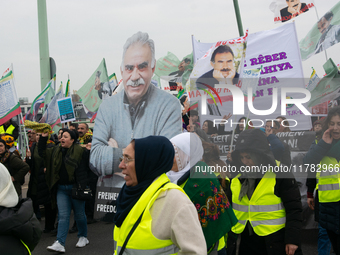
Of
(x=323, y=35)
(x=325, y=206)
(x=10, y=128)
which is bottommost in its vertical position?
(x=325, y=206)

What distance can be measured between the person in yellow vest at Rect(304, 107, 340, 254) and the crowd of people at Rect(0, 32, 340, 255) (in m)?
0.01

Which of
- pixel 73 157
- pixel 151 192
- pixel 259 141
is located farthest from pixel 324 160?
pixel 73 157

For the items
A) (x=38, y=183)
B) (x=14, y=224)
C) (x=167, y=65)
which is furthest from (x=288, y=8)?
(x=14, y=224)

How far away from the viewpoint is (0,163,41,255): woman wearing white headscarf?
239cm

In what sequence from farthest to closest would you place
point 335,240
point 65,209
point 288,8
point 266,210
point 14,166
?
1. point 288,8
2. point 14,166
3. point 65,209
4. point 335,240
5. point 266,210

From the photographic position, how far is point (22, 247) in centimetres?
250

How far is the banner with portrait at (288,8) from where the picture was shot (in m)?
7.30

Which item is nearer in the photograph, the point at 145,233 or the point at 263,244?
the point at 145,233

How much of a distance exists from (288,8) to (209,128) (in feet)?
17.0

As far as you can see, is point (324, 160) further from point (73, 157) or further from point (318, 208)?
point (73, 157)

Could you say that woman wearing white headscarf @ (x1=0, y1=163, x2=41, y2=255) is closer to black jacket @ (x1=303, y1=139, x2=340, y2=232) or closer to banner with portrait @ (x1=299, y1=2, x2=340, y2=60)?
black jacket @ (x1=303, y1=139, x2=340, y2=232)

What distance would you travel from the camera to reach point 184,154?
2.88 metres

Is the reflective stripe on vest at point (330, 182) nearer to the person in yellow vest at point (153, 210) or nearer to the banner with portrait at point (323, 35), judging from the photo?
the person in yellow vest at point (153, 210)

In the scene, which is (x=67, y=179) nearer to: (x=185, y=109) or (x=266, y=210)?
(x=185, y=109)
